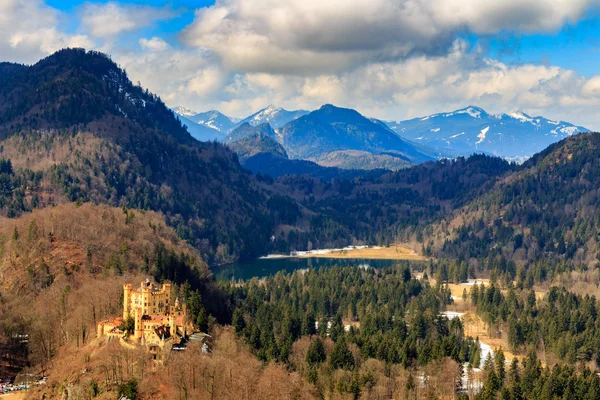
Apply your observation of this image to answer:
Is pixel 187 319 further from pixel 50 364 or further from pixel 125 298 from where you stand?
pixel 50 364

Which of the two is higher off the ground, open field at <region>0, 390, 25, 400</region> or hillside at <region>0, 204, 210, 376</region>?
hillside at <region>0, 204, 210, 376</region>

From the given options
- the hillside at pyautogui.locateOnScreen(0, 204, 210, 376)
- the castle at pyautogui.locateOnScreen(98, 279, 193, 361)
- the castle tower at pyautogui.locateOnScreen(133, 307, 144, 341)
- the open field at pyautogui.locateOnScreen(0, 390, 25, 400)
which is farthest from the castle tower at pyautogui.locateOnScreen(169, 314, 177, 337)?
the open field at pyautogui.locateOnScreen(0, 390, 25, 400)

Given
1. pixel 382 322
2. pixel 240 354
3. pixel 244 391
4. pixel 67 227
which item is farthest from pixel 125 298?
pixel 382 322

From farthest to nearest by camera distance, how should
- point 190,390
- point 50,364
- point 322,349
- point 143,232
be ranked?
1. point 143,232
2. point 322,349
3. point 50,364
4. point 190,390

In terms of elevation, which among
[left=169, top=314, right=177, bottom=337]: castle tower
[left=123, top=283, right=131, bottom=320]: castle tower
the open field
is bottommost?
the open field

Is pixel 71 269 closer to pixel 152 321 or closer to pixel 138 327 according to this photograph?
pixel 138 327

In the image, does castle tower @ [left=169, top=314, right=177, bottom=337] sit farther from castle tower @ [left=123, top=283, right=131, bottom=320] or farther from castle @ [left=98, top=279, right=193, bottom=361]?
castle tower @ [left=123, top=283, right=131, bottom=320]

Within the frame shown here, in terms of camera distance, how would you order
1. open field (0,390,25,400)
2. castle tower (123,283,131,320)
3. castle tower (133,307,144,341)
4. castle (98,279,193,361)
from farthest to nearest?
castle tower (123,283,131,320), castle tower (133,307,144,341), castle (98,279,193,361), open field (0,390,25,400)

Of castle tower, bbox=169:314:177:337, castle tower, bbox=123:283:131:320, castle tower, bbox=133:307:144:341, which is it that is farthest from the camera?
castle tower, bbox=123:283:131:320

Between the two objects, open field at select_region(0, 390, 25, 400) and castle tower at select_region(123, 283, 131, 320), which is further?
castle tower at select_region(123, 283, 131, 320)

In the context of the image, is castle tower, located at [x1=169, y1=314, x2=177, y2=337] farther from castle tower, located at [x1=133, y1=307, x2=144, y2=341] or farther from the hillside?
the hillside
